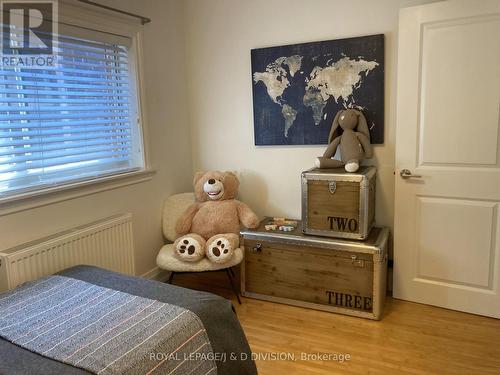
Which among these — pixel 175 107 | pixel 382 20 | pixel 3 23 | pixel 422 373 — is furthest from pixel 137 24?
pixel 422 373

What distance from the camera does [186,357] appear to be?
146cm

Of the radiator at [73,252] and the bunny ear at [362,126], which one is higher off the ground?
the bunny ear at [362,126]

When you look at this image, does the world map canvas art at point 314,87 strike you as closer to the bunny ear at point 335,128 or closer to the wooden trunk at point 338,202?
the bunny ear at point 335,128

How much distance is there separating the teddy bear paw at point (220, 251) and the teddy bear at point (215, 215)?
A: 1.4 inches

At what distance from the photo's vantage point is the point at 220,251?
2658mm

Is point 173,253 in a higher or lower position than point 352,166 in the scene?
lower

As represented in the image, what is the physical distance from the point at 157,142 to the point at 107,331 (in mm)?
1849

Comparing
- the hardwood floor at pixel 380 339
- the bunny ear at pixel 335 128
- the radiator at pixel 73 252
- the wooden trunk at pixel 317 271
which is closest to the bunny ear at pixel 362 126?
the bunny ear at pixel 335 128

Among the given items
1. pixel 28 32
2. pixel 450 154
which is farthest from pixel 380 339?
pixel 28 32

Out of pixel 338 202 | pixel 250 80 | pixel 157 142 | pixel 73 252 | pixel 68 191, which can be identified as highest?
pixel 250 80

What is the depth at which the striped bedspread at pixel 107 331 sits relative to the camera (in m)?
1.34

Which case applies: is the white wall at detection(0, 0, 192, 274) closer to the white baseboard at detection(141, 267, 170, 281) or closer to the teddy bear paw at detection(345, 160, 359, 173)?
the white baseboard at detection(141, 267, 170, 281)

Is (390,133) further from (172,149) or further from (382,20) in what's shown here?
(172,149)

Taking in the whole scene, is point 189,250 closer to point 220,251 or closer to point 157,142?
point 220,251
